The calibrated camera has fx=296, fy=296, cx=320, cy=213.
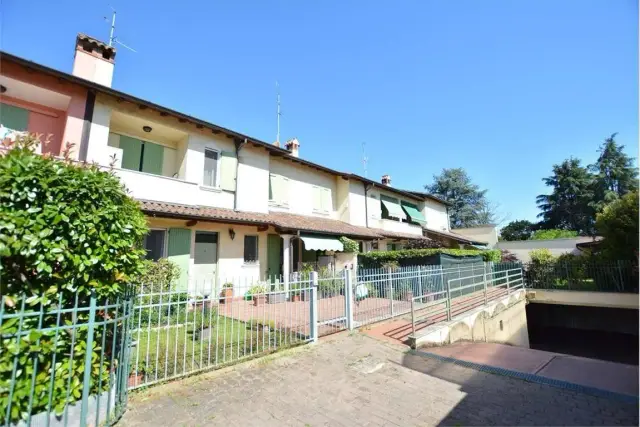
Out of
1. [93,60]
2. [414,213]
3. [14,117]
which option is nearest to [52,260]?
[14,117]

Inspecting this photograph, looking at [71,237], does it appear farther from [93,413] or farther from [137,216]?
[93,413]

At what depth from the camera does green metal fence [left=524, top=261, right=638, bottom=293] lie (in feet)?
52.1

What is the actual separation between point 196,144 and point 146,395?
12.1 m

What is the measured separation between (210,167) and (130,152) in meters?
3.64

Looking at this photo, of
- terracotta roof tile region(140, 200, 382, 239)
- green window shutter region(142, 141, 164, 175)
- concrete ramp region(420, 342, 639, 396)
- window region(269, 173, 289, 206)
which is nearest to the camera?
concrete ramp region(420, 342, 639, 396)

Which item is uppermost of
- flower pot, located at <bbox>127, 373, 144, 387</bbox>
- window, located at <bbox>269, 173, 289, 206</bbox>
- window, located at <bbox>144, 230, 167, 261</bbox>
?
window, located at <bbox>269, 173, 289, 206</bbox>

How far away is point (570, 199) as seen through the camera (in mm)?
49500

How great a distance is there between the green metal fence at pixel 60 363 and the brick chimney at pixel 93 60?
1323 cm

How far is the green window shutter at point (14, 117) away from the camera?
36.8ft

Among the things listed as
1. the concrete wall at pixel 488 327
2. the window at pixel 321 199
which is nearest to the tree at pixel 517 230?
the concrete wall at pixel 488 327

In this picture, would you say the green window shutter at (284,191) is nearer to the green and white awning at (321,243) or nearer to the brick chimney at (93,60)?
the green and white awning at (321,243)

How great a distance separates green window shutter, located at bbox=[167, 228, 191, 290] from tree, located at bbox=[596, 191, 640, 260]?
1979 cm

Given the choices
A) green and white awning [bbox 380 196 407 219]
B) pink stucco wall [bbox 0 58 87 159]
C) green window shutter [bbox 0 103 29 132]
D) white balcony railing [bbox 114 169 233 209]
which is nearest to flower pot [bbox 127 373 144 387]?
white balcony railing [bbox 114 169 233 209]

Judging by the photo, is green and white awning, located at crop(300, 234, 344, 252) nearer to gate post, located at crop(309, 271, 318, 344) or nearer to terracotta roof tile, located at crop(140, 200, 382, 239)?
terracotta roof tile, located at crop(140, 200, 382, 239)
